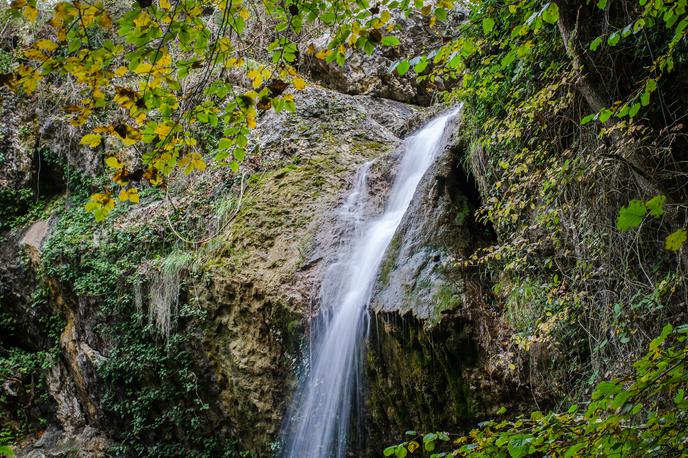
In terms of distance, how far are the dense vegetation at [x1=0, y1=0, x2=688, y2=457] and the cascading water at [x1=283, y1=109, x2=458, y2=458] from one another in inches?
38.9

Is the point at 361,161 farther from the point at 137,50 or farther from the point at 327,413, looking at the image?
the point at 137,50

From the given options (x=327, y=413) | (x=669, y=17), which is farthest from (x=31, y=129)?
(x=669, y=17)

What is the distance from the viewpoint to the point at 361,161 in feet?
24.7

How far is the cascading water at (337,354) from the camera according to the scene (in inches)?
185

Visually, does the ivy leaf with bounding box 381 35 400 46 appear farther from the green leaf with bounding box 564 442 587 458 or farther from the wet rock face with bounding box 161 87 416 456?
the wet rock face with bounding box 161 87 416 456

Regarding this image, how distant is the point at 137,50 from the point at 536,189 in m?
3.24

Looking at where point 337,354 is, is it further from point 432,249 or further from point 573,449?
point 573,449

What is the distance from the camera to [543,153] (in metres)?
4.09

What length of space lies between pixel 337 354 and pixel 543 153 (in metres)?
2.56

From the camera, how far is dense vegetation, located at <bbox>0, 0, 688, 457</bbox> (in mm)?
1927

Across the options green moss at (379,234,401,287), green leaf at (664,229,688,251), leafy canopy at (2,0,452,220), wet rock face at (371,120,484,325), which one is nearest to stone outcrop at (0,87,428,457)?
green moss at (379,234,401,287)

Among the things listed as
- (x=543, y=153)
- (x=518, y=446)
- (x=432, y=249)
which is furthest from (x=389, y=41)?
(x=432, y=249)

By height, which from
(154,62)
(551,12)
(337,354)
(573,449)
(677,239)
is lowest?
(573,449)

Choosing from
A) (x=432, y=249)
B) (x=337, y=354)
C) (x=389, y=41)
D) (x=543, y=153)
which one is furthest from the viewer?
(x=337, y=354)
